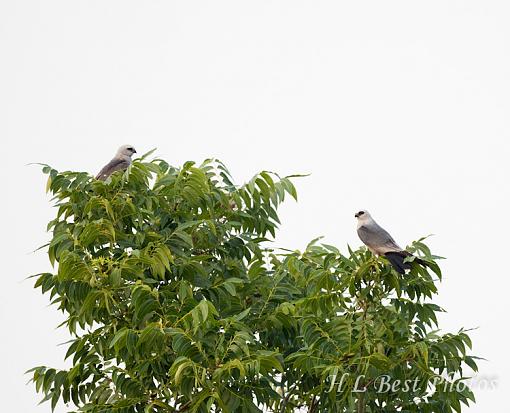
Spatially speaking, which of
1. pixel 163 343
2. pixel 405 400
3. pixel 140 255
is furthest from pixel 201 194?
pixel 405 400

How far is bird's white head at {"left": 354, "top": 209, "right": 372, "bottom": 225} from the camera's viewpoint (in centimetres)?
1202

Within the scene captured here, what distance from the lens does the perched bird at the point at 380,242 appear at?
33.1ft

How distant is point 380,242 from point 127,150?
202 inches

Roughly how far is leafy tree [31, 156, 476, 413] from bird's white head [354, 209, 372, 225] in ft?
2.34

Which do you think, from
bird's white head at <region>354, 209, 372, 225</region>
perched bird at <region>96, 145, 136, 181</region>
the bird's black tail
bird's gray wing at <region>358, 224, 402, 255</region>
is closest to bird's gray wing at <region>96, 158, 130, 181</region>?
perched bird at <region>96, 145, 136, 181</region>

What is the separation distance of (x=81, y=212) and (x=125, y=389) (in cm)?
224

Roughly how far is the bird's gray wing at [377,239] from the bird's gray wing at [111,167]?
12.1 feet

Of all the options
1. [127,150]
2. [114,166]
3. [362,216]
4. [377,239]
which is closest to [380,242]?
[377,239]

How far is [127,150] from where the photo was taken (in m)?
14.4

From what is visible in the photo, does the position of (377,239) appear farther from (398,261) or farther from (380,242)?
(398,261)

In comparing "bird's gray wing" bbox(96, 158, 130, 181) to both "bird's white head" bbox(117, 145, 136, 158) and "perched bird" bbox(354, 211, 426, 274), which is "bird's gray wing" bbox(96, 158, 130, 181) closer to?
"bird's white head" bbox(117, 145, 136, 158)

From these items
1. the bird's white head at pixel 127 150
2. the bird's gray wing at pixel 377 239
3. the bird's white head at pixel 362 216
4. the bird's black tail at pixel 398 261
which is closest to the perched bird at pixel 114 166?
the bird's white head at pixel 127 150

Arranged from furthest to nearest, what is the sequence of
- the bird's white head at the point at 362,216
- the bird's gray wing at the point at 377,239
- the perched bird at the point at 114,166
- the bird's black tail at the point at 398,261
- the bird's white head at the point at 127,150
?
the bird's white head at the point at 127,150 < the perched bird at the point at 114,166 < the bird's white head at the point at 362,216 < the bird's gray wing at the point at 377,239 < the bird's black tail at the point at 398,261

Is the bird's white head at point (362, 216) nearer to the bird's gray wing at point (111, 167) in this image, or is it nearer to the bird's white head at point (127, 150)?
the bird's gray wing at point (111, 167)
